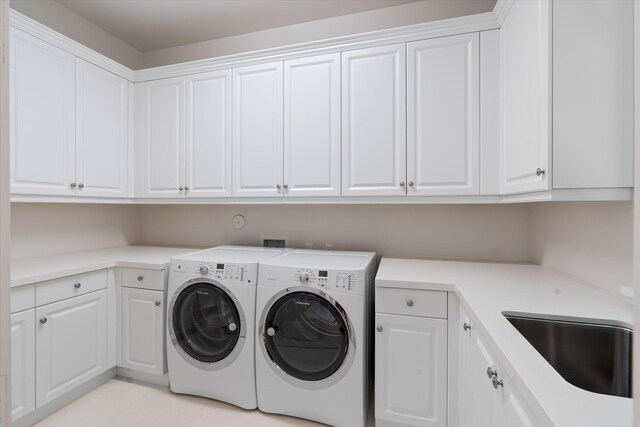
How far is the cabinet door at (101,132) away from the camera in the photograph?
212 cm

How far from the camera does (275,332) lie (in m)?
1.79

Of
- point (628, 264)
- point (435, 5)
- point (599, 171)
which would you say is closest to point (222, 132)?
point (435, 5)

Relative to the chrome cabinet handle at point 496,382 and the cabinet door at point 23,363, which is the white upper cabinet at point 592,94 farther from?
the cabinet door at point 23,363

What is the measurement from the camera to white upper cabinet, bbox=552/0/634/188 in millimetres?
1055

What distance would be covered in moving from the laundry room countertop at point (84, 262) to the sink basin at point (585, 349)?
2.05 m

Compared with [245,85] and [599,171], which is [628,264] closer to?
[599,171]

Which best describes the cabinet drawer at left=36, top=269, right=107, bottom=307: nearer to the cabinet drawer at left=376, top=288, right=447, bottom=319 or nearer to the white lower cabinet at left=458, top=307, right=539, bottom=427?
the cabinet drawer at left=376, top=288, right=447, bottom=319

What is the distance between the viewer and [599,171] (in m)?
1.10

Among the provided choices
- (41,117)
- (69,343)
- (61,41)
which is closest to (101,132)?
(41,117)

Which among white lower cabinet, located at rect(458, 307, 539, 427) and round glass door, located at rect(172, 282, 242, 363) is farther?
round glass door, located at rect(172, 282, 242, 363)

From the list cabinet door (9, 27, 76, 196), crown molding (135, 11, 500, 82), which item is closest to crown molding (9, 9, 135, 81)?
cabinet door (9, 27, 76, 196)

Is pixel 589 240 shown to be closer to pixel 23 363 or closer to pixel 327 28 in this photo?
pixel 327 28

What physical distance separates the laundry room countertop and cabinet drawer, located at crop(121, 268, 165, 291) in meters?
0.04

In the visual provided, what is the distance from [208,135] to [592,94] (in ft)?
7.24
